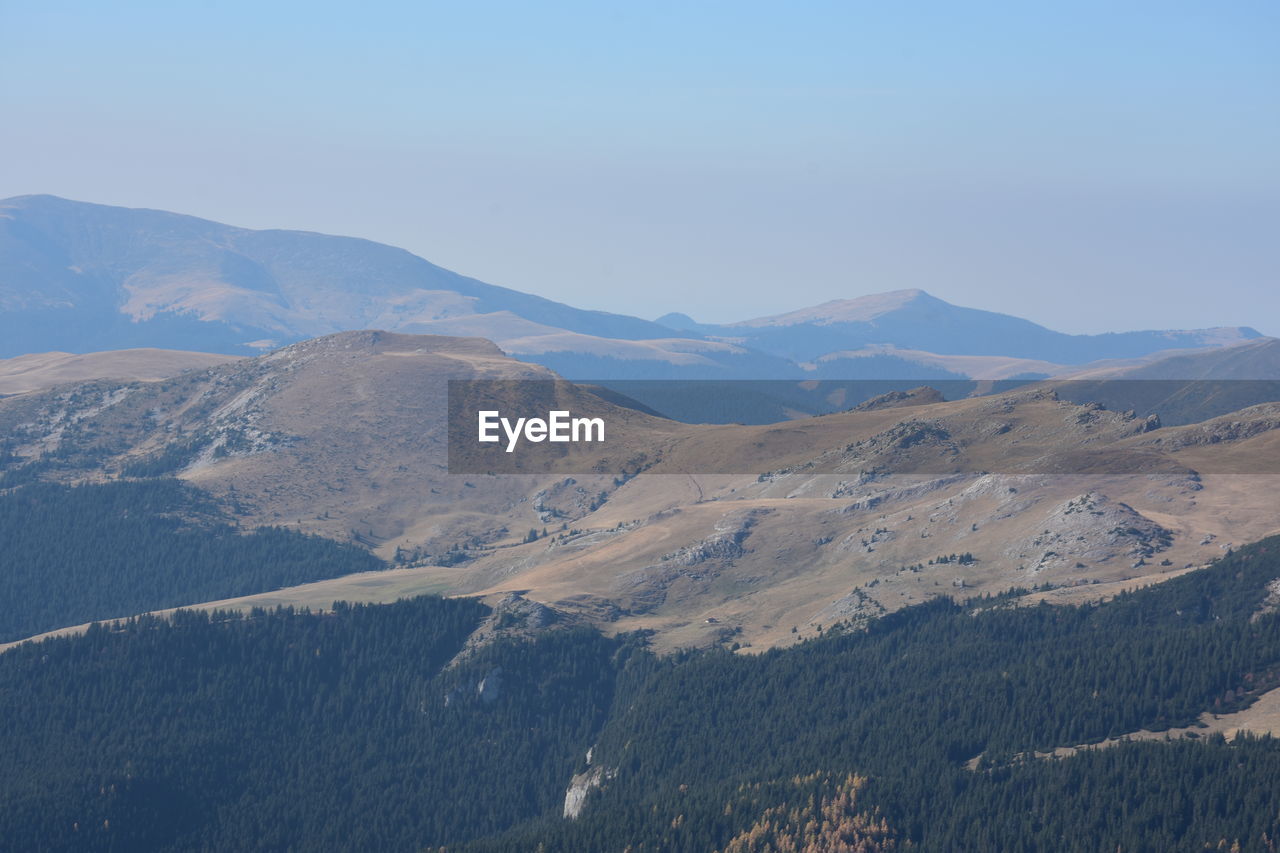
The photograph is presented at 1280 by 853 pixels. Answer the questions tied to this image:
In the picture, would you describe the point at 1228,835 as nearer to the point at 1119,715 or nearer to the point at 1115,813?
the point at 1115,813

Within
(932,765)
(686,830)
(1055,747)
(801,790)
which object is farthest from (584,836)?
(1055,747)

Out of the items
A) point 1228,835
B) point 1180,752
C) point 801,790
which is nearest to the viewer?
point 1228,835

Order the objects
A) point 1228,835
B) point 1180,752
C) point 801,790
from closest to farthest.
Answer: point 1228,835 < point 1180,752 < point 801,790

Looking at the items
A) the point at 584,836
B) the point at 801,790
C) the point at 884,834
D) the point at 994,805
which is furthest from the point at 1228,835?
the point at 584,836

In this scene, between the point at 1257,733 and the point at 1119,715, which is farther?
the point at 1119,715

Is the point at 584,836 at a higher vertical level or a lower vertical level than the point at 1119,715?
lower

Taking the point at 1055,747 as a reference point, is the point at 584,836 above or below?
below

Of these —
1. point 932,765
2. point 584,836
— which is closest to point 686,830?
point 584,836

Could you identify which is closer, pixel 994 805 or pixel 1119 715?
pixel 994 805

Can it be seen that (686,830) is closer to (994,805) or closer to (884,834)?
(884,834)
